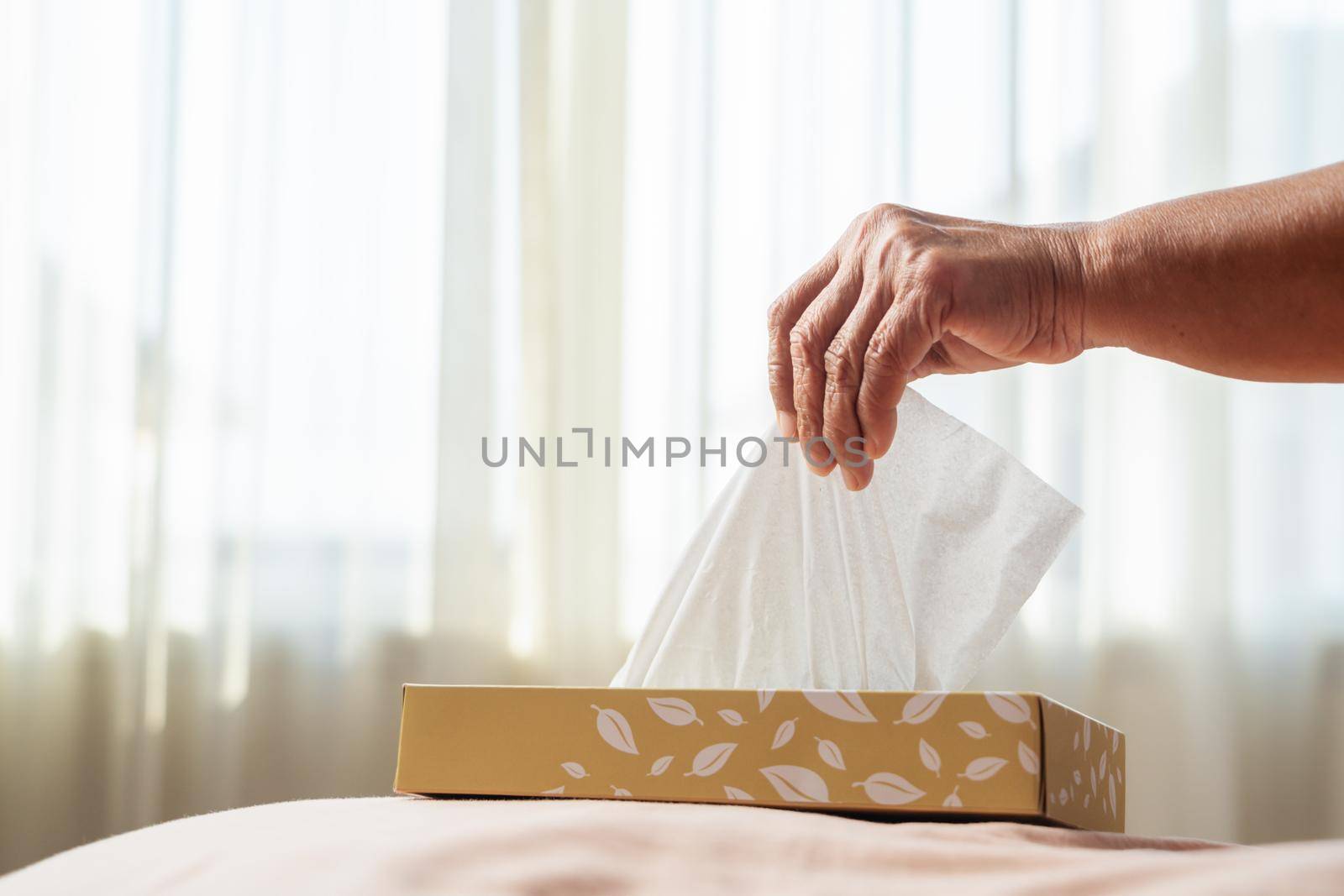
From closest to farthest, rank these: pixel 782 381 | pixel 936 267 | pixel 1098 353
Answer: pixel 936 267
pixel 782 381
pixel 1098 353

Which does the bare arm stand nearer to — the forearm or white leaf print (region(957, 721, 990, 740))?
the forearm

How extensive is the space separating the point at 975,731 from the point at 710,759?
126 millimetres

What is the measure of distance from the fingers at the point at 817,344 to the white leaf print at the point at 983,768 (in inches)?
8.5

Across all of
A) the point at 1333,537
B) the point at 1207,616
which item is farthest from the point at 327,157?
the point at 1333,537

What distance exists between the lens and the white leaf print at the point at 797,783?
52cm

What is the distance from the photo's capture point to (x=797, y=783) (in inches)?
20.7

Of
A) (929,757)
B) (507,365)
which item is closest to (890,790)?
(929,757)

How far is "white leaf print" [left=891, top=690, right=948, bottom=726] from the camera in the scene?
516mm

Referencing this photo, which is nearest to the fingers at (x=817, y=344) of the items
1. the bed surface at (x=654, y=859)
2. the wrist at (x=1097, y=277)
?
the wrist at (x=1097, y=277)

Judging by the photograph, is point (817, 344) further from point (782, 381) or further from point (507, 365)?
point (507, 365)

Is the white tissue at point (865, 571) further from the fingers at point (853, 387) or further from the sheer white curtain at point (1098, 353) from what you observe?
the sheer white curtain at point (1098, 353)

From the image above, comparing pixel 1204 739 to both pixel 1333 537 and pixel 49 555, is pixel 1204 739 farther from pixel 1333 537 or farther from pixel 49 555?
pixel 49 555

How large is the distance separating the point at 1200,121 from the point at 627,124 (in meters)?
0.85

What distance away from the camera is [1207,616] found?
5.08ft
